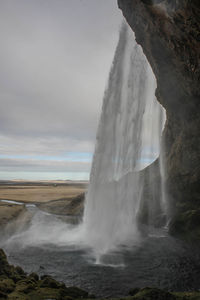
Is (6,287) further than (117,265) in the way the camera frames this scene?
No

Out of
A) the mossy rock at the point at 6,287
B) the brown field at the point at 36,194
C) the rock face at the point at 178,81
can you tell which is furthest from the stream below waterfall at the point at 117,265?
the brown field at the point at 36,194

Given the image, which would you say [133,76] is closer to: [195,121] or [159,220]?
[195,121]

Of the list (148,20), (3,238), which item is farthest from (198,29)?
(3,238)

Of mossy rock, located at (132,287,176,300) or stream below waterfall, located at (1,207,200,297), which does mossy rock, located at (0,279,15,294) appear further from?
mossy rock, located at (132,287,176,300)

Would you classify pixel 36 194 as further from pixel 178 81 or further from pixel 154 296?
pixel 154 296

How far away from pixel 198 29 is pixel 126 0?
11108 mm

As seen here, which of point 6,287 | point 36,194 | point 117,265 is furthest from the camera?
point 36,194

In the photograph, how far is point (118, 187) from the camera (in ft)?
81.4

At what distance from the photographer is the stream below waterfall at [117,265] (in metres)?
10.6

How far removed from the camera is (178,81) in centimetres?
2128

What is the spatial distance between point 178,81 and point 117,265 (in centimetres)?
1875

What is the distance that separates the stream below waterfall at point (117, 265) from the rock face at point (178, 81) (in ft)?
16.7

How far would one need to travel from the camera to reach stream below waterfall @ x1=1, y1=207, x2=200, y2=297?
10625 millimetres

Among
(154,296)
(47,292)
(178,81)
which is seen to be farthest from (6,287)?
(178,81)
